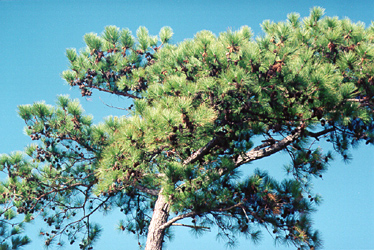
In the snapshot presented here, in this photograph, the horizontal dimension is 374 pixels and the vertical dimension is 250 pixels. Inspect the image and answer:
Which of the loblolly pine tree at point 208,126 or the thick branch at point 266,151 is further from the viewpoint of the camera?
the thick branch at point 266,151

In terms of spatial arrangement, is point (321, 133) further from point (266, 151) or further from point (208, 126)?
point (208, 126)

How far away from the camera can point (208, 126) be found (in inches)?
125

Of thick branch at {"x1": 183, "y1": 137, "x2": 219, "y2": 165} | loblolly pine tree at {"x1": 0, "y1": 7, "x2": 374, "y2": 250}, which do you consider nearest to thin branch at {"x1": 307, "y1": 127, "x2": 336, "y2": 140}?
loblolly pine tree at {"x1": 0, "y1": 7, "x2": 374, "y2": 250}

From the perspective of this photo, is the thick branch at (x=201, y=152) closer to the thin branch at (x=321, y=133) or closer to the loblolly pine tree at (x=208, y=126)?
the loblolly pine tree at (x=208, y=126)

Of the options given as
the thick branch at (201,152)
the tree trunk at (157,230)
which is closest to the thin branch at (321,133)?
the thick branch at (201,152)

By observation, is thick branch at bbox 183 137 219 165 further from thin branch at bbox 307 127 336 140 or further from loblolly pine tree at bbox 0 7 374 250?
thin branch at bbox 307 127 336 140

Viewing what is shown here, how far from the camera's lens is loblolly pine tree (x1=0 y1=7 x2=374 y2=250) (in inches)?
119

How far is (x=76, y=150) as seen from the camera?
172 inches

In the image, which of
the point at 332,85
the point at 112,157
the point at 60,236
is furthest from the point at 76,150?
the point at 332,85

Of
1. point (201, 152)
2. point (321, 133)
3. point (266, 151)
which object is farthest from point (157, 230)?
point (321, 133)

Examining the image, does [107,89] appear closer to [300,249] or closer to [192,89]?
[192,89]

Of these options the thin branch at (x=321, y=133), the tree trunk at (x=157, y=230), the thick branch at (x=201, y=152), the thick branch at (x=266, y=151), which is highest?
the thin branch at (x=321, y=133)

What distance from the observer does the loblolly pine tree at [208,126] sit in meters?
3.02

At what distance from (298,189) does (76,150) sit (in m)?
2.61
